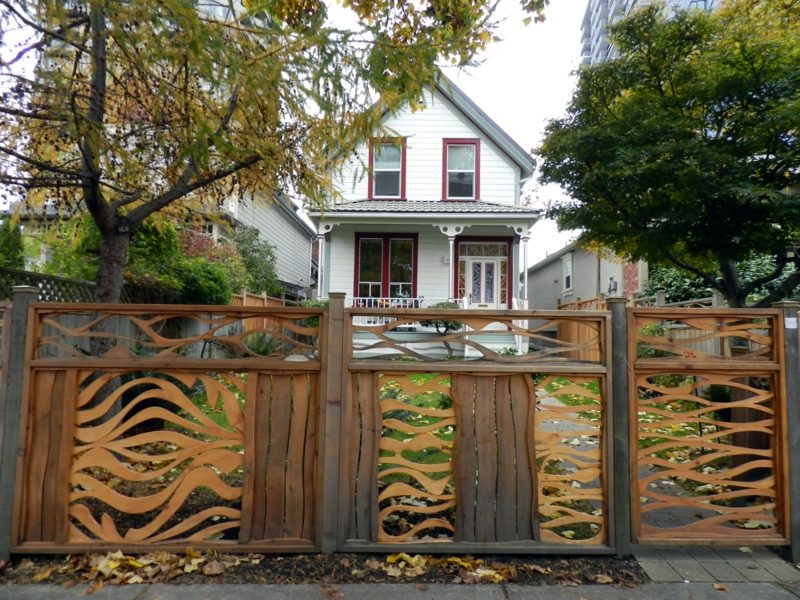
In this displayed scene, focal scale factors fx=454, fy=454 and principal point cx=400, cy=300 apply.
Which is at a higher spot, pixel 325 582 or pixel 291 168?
pixel 291 168

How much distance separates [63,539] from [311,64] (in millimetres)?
3721

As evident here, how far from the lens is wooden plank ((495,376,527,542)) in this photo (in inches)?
120

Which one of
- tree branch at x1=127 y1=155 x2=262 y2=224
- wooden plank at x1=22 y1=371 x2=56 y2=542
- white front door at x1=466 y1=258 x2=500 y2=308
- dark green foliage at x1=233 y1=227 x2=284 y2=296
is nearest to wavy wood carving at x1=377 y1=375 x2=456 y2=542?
wooden plank at x1=22 y1=371 x2=56 y2=542

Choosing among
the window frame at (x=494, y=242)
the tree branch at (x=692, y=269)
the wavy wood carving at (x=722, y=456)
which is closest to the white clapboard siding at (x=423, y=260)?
the window frame at (x=494, y=242)

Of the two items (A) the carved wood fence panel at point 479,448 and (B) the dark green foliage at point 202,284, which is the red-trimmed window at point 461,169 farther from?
Result: (A) the carved wood fence panel at point 479,448

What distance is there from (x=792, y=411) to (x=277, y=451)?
3559mm

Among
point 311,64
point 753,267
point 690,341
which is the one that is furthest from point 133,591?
point 753,267

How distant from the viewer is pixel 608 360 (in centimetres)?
316

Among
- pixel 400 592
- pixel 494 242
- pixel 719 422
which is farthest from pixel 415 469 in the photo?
pixel 494 242

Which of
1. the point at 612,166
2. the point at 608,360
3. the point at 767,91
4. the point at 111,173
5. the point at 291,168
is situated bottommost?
the point at 608,360

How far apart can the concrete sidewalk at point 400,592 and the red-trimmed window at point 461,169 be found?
1214 cm

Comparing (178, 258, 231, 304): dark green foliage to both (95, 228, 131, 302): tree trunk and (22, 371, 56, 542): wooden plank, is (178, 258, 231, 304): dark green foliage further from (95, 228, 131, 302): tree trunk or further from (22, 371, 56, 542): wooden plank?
(22, 371, 56, 542): wooden plank

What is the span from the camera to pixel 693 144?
217 inches

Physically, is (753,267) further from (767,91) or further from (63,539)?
(63,539)
